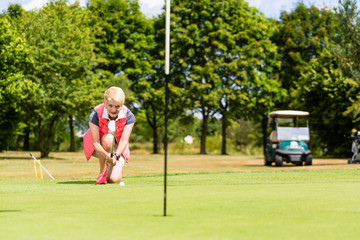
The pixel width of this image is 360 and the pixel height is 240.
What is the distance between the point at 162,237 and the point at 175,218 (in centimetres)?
120

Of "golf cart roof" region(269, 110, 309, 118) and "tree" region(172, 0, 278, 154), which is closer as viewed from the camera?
"golf cart roof" region(269, 110, 309, 118)

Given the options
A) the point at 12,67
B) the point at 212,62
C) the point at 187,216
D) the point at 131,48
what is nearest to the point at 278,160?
the point at 12,67

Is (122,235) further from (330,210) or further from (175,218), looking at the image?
(330,210)

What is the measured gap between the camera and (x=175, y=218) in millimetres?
6242

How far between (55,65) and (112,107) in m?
25.3

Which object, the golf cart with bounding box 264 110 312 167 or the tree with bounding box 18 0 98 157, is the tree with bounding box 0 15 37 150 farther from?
the golf cart with bounding box 264 110 312 167

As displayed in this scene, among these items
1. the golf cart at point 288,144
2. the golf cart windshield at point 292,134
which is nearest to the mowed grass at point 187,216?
the golf cart at point 288,144

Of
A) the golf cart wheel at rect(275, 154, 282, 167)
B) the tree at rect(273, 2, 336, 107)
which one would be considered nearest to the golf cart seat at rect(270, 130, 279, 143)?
the golf cart wheel at rect(275, 154, 282, 167)

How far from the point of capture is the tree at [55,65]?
118ft

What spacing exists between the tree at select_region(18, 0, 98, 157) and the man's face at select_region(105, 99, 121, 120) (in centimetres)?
2334

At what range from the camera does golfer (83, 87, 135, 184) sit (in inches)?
484

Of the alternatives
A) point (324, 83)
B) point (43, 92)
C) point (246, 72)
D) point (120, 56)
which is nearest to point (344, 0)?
point (324, 83)

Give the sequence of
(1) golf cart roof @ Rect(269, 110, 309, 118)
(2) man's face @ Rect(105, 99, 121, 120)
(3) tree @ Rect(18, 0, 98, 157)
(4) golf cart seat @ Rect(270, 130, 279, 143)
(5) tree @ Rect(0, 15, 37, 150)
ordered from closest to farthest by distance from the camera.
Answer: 1. (2) man's face @ Rect(105, 99, 121, 120)
2. (4) golf cart seat @ Rect(270, 130, 279, 143)
3. (1) golf cart roof @ Rect(269, 110, 309, 118)
4. (5) tree @ Rect(0, 15, 37, 150)
5. (3) tree @ Rect(18, 0, 98, 157)

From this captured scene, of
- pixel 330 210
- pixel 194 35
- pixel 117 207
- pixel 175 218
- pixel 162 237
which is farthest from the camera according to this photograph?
pixel 194 35
